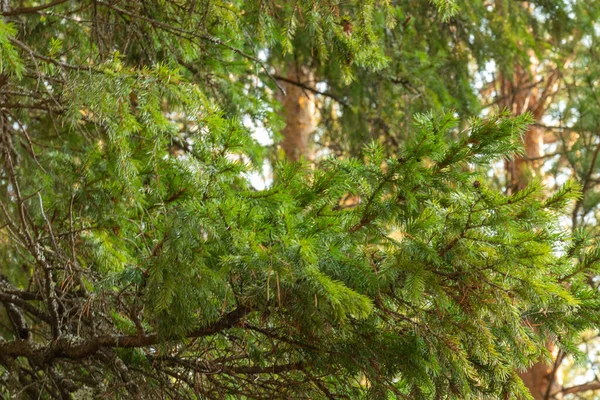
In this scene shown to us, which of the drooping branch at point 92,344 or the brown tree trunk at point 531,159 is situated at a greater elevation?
the brown tree trunk at point 531,159

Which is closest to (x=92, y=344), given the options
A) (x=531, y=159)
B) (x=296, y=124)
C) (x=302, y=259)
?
(x=302, y=259)

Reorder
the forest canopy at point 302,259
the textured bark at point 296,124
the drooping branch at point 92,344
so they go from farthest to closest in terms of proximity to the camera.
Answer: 1. the textured bark at point 296,124
2. the drooping branch at point 92,344
3. the forest canopy at point 302,259

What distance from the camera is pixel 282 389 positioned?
2551mm

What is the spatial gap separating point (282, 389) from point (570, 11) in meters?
5.81

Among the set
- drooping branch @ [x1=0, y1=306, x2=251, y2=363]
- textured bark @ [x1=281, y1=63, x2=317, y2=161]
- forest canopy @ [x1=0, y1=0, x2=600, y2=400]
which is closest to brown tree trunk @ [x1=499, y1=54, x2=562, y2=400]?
textured bark @ [x1=281, y1=63, x2=317, y2=161]

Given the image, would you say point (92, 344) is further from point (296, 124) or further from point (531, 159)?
point (531, 159)

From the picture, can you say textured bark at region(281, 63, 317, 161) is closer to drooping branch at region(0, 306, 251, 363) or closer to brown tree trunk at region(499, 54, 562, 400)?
brown tree trunk at region(499, 54, 562, 400)

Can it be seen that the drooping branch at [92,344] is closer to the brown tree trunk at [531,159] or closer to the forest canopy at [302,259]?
the forest canopy at [302,259]

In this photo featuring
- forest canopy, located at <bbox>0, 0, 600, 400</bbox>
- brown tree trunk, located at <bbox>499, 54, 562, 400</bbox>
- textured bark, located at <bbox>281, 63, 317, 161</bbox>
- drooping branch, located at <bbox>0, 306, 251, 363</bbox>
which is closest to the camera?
forest canopy, located at <bbox>0, 0, 600, 400</bbox>

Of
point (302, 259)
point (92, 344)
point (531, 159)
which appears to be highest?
point (531, 159)

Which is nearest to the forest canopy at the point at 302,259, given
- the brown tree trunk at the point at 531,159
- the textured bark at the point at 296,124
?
the brown tree trunk at the point at 531,159

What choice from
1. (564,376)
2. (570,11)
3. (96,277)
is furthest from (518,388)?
(564,376)

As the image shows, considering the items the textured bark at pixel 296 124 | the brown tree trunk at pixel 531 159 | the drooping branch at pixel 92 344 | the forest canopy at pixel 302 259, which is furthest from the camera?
the textured bark at pixel 296 124

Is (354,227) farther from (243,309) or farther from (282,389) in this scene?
(282,389)
